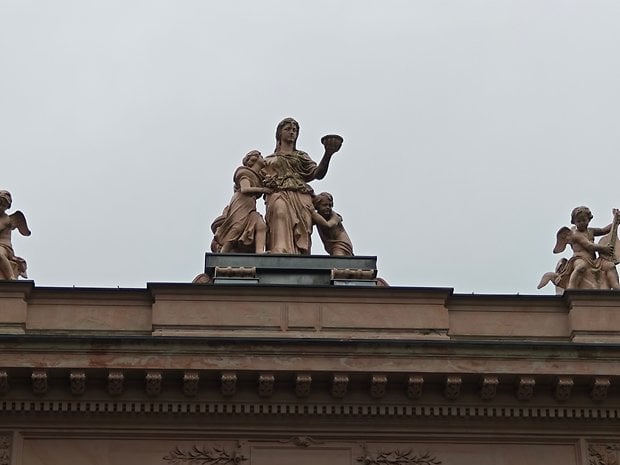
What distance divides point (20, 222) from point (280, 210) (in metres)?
4.38

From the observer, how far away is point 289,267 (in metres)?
26.0

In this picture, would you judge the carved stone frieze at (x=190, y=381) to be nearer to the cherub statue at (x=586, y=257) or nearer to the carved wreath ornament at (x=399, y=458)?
the carved wreath ornament at (x=399, y=458)

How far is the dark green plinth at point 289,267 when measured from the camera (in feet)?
84.4

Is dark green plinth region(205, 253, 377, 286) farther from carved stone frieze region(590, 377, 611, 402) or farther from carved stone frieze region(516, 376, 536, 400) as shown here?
carved stone frieze region(590, 377, 611, 402)

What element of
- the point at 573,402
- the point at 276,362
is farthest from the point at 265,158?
the point at 573,402

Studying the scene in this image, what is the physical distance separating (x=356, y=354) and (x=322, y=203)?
4.73 meters

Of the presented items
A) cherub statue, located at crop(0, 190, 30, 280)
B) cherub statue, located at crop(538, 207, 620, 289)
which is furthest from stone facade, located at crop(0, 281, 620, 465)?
cherub statue, located at crop(538, 207, 620, 289)

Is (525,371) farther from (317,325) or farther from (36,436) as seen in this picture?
(36,436)

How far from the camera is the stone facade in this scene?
23.2 m

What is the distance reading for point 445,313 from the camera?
25.0m

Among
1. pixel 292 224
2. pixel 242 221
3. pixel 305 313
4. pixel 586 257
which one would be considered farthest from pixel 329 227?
pixel 586 257

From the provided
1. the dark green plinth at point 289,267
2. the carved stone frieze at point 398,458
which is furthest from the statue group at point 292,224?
the carved stone frieze at point 398,458

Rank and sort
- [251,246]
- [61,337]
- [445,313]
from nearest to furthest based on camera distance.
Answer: [61,337] → [445,313] → [251,246]

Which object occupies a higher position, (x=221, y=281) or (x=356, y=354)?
(x=221, y=281)
